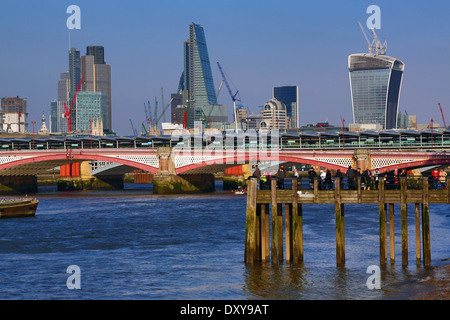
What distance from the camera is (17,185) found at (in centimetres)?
11919

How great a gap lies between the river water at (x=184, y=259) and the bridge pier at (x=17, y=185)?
47400 mm

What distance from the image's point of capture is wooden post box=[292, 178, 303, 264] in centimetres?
3472

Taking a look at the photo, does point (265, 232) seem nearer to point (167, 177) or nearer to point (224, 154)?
point (224, 154)

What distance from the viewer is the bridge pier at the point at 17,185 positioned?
11712 centimetres

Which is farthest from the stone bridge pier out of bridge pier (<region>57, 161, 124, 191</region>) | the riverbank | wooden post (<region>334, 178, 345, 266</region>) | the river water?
the riverbank

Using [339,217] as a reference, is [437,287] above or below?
below

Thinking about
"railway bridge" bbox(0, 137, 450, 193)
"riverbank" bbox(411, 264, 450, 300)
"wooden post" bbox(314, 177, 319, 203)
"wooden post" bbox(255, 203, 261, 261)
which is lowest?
"riverbank" bbox(411, 264, 450, 300)

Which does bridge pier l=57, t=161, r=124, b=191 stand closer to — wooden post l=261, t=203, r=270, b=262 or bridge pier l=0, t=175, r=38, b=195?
bridge pier l=0, t=175, r=38, b=195

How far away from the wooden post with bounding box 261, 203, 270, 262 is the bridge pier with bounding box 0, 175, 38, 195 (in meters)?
87.0

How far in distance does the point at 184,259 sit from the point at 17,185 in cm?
8231

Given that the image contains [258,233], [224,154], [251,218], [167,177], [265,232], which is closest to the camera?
[251,218]

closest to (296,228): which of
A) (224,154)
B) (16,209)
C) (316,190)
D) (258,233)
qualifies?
(316,190)
